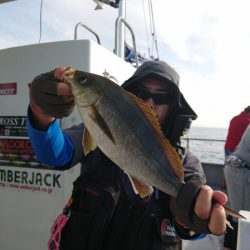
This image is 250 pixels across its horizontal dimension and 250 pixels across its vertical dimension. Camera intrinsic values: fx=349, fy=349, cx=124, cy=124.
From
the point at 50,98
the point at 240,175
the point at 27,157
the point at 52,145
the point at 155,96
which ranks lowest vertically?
the point at 240,175

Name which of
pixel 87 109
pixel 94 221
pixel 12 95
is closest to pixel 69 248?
pixel 94 221

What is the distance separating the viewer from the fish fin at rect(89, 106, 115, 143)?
1.46 meters

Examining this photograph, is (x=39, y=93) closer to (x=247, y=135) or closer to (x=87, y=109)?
(x=87, y=109)

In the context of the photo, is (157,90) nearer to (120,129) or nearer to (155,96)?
(155,96)

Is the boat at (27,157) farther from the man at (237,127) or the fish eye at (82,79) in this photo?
the man at (237,127)

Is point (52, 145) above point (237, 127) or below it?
below

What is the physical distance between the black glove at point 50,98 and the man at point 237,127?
5742 millimetres

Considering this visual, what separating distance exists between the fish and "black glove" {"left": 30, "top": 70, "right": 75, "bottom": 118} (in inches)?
5.7

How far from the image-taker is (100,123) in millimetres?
1462

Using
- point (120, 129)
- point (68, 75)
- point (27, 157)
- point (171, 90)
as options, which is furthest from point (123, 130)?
point (27, 157)

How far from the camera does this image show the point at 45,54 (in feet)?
11.3

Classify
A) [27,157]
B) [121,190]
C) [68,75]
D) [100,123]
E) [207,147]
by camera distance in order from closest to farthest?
[100,123]
[68,75]
[121,190]
[27,157]
[207,147]

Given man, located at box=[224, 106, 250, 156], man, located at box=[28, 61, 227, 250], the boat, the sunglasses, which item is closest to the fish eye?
man, located at box=[28, 61, 227, 250]

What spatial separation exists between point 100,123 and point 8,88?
7.98ft
